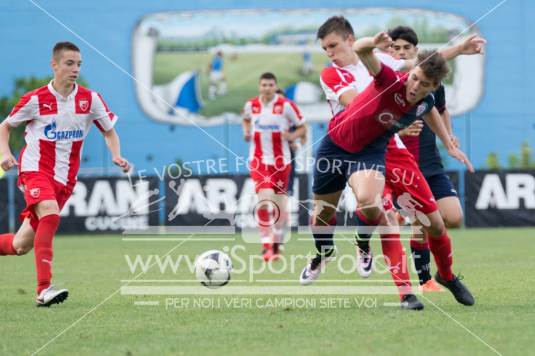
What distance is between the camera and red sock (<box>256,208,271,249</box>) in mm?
12859

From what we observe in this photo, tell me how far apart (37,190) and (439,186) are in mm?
3350

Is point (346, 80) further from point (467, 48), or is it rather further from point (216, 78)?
point (216, 78)

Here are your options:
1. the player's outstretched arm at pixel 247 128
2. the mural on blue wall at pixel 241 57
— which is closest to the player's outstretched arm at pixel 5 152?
the player's outstretched arm at pixel 247 128

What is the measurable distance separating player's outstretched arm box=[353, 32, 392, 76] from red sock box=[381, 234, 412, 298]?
1368mm

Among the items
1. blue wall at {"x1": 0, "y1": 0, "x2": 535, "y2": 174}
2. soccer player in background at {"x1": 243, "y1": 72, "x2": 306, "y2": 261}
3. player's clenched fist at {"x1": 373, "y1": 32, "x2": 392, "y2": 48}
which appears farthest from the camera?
blue wall at {"x1": 0, "y1": 0, "x2": 535, "y2": 174}

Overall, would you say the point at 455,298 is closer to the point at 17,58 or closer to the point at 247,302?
the point at 247,302

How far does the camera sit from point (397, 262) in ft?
23.8

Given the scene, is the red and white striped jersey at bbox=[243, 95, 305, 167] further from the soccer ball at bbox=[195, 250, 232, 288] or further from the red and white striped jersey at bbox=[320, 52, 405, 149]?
the red and white striped jersey at bbox=[320, 52, 405, 149]

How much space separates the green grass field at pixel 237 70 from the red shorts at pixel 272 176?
1487 centimetres

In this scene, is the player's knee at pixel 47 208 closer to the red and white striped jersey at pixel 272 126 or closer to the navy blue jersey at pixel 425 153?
the navy blue jersey at pixel 425 153

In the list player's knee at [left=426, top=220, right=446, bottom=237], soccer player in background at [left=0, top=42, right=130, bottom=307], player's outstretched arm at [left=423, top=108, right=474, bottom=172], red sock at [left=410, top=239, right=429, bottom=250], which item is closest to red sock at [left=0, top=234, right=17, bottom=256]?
soccer player in background at [left=0, top=42, right=130, bottom=307]

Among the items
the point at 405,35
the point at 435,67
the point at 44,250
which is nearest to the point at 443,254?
the point at 435,67

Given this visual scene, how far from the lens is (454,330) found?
5.98m

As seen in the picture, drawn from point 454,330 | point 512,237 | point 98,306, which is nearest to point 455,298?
point 454,330
